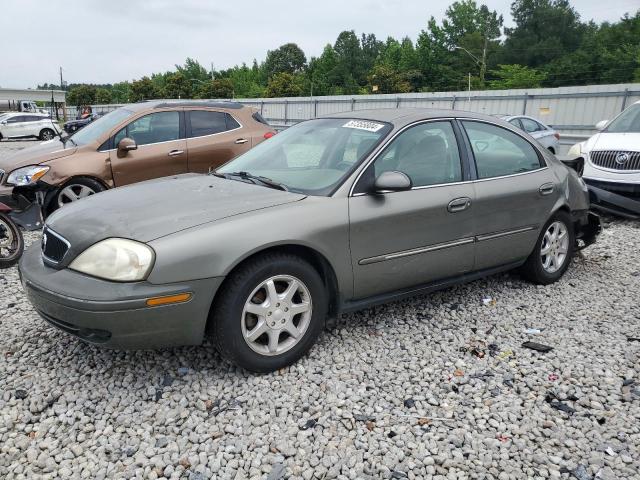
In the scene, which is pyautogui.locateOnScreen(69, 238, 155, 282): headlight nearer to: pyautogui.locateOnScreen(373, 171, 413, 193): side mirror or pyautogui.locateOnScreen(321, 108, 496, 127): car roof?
pyautogui.locateOnScreen(373, 171, 413, 193): side mirror

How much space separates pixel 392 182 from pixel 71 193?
4981 millimetres

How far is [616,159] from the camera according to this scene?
755 centimetres

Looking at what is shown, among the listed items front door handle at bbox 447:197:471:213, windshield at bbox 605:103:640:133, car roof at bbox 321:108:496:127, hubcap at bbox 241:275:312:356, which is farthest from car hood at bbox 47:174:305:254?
windshield at bbox 605:103:640:133

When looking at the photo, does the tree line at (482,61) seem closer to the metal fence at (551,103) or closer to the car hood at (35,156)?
the metal fence at (551,103)

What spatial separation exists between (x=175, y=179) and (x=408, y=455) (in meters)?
2.56

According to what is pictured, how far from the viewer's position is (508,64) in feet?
202

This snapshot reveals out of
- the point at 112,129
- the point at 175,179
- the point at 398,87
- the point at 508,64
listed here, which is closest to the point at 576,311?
the point at 175,179

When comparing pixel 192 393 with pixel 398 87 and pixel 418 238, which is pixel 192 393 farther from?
pixel 398 87

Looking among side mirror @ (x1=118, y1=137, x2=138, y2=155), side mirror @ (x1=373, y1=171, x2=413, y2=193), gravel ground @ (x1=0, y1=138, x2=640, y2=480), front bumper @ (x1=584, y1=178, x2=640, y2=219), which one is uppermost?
side mirror @ (x1=373, y1=171, x2=413, y2=193)

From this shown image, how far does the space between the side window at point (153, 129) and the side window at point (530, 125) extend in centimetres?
1071

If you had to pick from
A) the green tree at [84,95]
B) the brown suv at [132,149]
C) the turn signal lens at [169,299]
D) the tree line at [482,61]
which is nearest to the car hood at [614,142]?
the brown suv at [132,149]

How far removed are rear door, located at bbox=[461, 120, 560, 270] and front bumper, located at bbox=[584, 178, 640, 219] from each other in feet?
10.8

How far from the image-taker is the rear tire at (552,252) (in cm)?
466

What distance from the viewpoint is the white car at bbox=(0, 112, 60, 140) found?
87.6 ft
